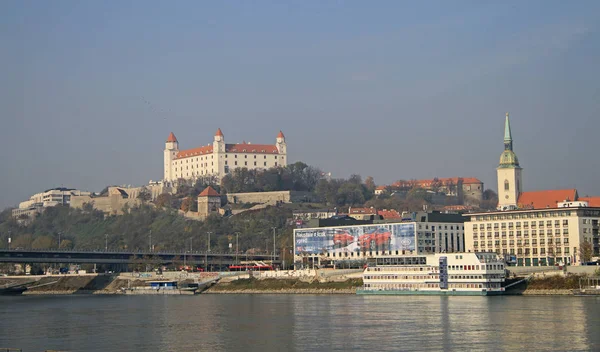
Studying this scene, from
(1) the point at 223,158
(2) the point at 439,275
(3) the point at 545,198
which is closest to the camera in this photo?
(2) the point at 439,275

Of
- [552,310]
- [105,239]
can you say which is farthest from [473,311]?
[105,239]

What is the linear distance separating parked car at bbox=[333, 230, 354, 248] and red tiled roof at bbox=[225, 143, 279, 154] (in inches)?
2907

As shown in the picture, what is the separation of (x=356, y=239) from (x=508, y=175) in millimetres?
26211

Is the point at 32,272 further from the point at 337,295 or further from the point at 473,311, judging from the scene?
the point at 473,311

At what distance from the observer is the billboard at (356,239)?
103000 mm

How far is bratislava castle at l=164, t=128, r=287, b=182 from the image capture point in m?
180

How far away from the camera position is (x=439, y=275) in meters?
77.9

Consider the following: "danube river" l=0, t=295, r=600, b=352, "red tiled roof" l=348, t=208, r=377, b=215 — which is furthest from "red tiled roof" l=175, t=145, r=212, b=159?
"danube river" l=0, t=295, r=600, b=352

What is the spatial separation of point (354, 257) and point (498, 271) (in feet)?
110

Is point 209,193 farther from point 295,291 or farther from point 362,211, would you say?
point 295,291

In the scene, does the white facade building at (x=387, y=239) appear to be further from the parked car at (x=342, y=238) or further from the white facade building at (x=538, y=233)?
the white facade building at (x=538, y=233)

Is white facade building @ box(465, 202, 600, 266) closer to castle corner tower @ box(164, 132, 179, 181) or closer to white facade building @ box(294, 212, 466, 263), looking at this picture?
white facade building @ box(294, 212, 466, 263)

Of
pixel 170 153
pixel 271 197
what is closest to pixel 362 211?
pixel 271 197

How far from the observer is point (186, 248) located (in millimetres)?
144000
